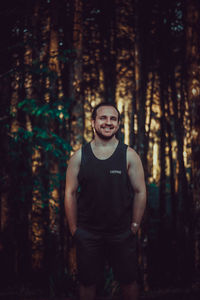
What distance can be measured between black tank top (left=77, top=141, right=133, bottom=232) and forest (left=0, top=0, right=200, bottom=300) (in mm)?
988

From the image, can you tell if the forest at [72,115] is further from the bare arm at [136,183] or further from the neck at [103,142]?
the bare arm at [136,183]

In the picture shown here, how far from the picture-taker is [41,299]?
11.5ft

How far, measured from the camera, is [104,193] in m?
2.01

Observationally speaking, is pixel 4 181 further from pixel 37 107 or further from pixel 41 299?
pixel 41 299

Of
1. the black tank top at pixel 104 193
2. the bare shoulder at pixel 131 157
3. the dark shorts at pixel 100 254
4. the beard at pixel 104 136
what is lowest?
the dark shorts at pixel 100 254

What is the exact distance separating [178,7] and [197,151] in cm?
263

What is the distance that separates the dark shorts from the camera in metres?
2.00

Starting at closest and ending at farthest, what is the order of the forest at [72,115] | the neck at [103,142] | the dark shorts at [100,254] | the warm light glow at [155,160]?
1. the dark shorts at [100,254]
2. the neck at [103,142]
3. the forest at [72,115]
4. the warm light glow at [155,160]

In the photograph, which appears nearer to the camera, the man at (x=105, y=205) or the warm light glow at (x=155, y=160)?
the man at (x=105, y=205)

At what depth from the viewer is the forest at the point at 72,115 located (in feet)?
10.1

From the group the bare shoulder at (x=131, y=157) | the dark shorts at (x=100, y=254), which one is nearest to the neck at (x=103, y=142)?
the bare shoulder at (x=131, y=157)

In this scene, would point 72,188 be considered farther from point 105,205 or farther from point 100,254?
point 100,254

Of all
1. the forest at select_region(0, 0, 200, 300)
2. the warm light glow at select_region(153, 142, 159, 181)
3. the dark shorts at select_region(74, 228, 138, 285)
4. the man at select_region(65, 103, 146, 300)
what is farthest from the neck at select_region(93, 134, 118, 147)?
the warm light glow at select_region(153, 142, 159, 181)

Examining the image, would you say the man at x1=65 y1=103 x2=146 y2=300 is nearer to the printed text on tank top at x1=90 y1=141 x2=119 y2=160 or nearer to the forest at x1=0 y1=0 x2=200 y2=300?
the printed text on tank top at x1=90 y1=141 x2=119 y2=160
